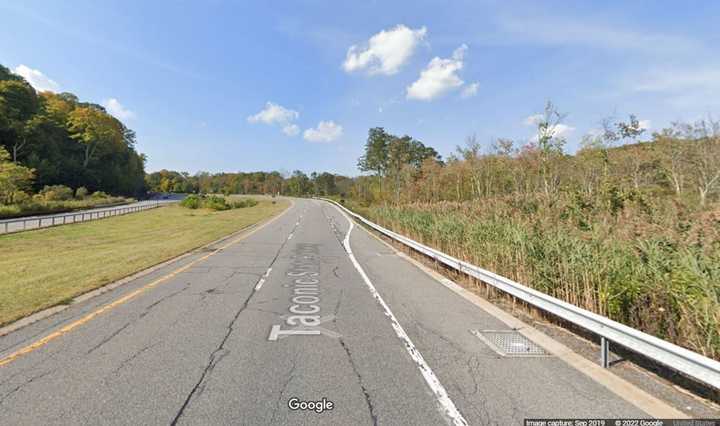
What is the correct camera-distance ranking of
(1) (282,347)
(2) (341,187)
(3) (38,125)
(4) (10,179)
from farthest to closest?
(2) (341,187)
(3) (38,125)
(4) (10,179)
(1) (282,347)

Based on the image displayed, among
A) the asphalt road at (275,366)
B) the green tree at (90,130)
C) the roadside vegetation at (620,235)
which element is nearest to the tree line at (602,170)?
the roadside vegetation at (620,235)

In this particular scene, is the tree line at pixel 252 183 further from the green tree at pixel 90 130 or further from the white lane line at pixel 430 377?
the white lane line at pixel 430 377

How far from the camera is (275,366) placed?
4.10 m

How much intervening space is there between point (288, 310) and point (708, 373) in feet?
17.7

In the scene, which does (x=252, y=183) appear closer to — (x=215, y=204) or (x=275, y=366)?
(x=215, y=204)

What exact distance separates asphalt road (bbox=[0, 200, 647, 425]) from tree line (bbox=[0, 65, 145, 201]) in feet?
156

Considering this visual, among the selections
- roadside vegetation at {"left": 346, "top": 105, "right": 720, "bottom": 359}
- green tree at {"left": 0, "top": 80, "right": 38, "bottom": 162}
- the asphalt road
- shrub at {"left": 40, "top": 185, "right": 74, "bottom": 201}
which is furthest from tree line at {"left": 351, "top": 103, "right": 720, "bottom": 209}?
green tree at {"left": 0, "top": 80, "right": 38, "bottom": 162}

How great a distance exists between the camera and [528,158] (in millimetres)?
27812

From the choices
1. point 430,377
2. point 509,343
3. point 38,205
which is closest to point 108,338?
point 430,377

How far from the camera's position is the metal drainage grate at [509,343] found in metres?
4.64

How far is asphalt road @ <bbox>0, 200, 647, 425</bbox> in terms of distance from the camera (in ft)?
10.5

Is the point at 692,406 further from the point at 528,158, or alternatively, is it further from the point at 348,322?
the point at 528,158

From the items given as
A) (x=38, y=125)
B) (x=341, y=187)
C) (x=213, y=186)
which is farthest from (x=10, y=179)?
(x=213, y=186)

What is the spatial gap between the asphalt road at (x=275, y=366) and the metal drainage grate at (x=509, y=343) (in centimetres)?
17
